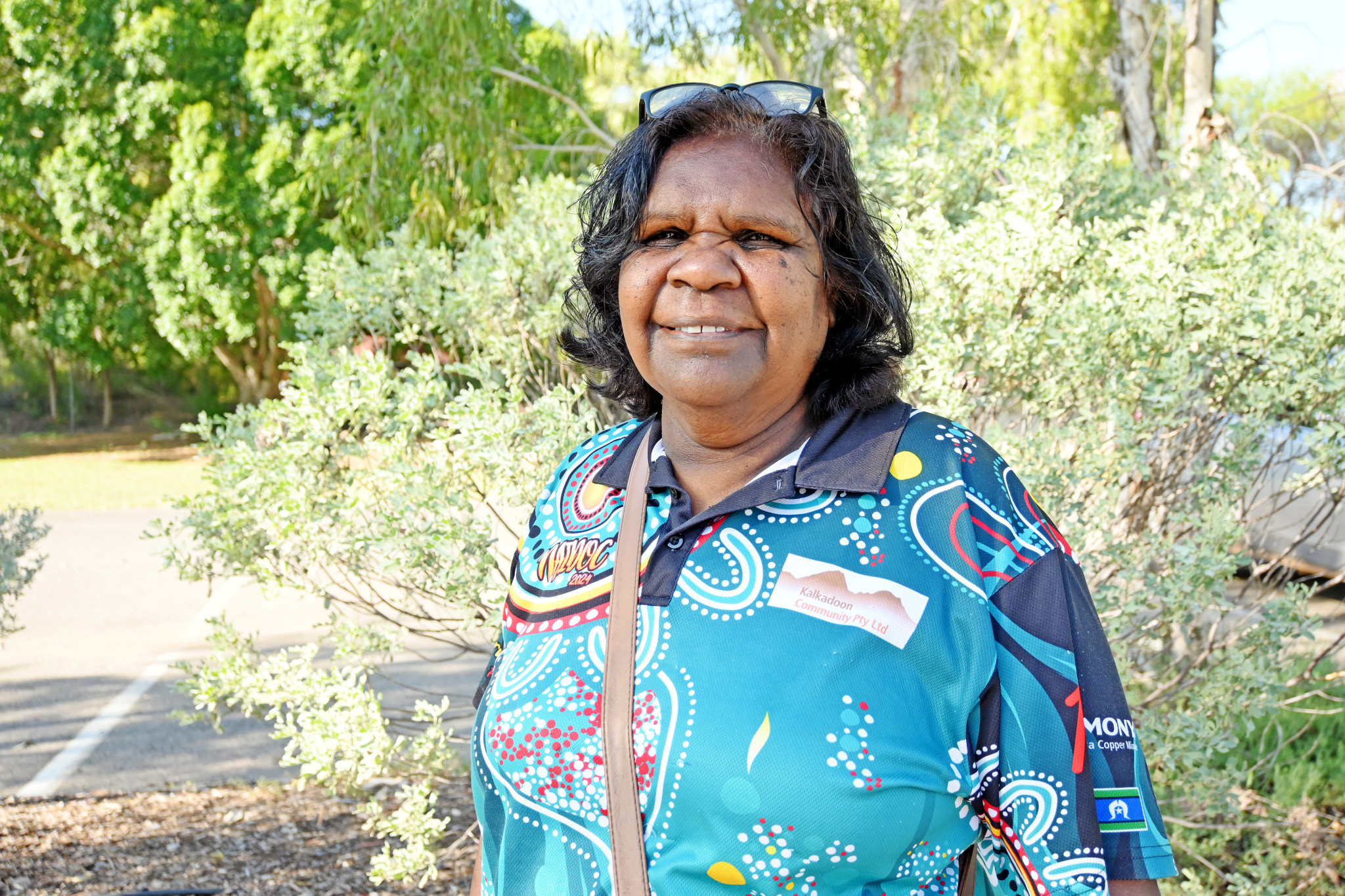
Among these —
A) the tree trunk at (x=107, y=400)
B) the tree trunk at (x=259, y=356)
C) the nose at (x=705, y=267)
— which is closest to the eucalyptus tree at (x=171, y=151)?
the tree trunk at (x=259, y=356)

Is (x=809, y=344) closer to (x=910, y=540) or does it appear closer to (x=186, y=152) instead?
(x=910, y=540)

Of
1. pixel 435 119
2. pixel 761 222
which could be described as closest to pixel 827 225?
pixel 761 222

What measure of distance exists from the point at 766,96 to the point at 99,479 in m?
18.0

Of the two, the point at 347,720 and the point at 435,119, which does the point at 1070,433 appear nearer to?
the point at 347,720

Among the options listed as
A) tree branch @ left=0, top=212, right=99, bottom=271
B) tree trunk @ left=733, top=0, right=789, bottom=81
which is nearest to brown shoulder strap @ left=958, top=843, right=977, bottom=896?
tree trunk @ left=733, top=0, right=789, bottom=81

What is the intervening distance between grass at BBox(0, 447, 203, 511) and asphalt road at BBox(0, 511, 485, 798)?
3.20m

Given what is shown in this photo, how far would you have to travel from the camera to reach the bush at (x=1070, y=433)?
288cm

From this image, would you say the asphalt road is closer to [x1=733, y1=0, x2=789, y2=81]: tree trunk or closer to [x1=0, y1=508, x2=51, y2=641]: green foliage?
[x1=0, y1=508, x2=51, y2=641]: green foliage

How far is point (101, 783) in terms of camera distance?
5.12m

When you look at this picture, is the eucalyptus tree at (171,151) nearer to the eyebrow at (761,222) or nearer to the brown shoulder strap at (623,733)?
the eyebrow at (761,222)

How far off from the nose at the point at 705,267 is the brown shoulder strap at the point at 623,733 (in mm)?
408

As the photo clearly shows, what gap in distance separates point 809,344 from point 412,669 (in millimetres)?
6010

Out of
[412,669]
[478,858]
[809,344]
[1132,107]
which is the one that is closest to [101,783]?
[412,669]

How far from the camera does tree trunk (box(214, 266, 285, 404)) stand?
21.0 m
